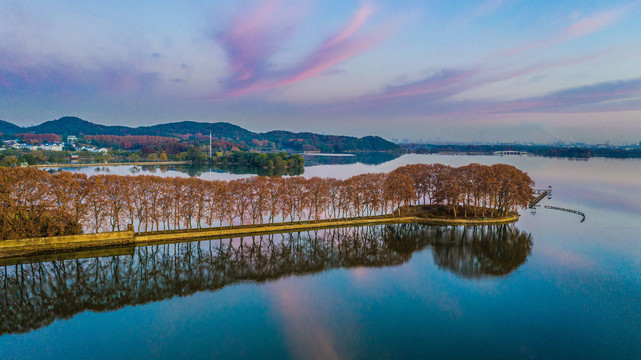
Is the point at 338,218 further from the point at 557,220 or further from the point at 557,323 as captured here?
the point at 557,220

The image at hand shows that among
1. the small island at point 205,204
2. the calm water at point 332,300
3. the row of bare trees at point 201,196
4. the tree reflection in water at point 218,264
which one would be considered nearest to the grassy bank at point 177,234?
the small island at point 205,204

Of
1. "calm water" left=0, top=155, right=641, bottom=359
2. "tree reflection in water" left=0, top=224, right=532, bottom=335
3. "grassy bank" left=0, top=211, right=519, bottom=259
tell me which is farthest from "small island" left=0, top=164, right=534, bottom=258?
"calm water" left=0, top=155, right=641, bottom=359

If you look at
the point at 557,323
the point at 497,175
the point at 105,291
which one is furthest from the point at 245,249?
the point at 497,175

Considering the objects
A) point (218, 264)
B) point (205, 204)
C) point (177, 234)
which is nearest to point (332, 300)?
point (218, 264)

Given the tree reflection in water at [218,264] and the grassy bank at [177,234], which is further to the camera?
the grassy bank at [177,234]

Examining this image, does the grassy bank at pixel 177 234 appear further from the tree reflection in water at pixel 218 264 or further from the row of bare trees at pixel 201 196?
the tree reflection in water at pixel 218 264

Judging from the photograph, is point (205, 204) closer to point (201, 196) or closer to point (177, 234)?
point (201, 196)
